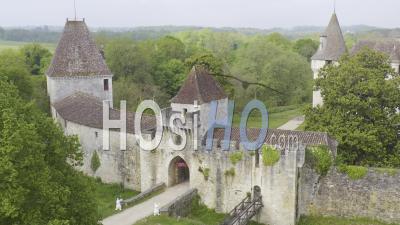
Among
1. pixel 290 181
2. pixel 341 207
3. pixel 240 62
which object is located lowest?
pixel 341 207

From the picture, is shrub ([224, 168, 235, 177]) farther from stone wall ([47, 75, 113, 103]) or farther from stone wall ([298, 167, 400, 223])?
stone wall ([47, 75, 113, 103])

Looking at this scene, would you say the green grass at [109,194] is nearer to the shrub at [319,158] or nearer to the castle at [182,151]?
the castle at [182,151]

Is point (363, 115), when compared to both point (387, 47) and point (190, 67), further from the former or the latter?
point (190, 67)

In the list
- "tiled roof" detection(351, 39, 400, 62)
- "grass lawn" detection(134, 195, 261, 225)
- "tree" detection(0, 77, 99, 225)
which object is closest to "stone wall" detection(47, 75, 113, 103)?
"grass lawn" detection(134, 195, 261, 225)

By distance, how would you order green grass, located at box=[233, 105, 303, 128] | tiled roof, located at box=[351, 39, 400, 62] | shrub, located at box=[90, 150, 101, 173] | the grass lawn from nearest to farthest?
the grass lawn → shrub, located at box=[90, 150, 101, 173] → tiled roof, located at box=[351, 39, 400, 62] → green grass, located at box=[233, 105, 303, 128]

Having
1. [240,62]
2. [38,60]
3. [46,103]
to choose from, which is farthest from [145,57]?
[46,103]

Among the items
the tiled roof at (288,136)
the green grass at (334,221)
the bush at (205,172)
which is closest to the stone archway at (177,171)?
the bush at (205,172)

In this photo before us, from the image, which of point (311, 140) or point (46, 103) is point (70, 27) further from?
point (311, 140)
